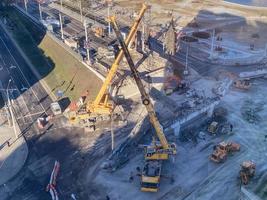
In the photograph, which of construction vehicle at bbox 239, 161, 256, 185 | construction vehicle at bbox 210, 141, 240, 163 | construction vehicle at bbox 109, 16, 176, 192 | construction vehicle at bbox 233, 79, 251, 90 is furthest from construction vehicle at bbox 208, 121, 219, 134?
construction vehicle at bbox 233, 79, 251, 90

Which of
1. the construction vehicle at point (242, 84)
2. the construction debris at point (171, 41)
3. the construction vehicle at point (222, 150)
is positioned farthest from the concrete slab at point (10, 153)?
the construction vehicle at point (242, 84)

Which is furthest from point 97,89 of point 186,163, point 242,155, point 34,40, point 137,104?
point 34,40

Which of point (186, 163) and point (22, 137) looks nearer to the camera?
point (186, 163)

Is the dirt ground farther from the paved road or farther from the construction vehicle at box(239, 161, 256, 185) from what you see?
the paved road

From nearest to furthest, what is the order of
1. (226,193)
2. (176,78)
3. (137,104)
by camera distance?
(226,193) → (137,104) → (176,78)

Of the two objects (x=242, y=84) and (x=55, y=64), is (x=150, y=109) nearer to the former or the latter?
(x=242, y=84)

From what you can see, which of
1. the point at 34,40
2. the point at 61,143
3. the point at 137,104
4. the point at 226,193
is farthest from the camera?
the point at 34,40

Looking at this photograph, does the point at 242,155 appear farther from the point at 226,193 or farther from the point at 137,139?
the point at 137,139
